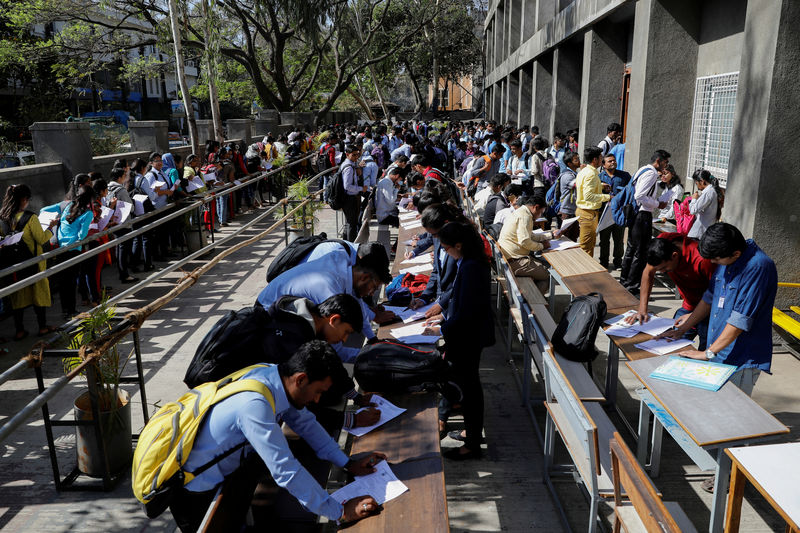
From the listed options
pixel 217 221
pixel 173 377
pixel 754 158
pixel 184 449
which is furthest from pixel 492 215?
pixel 217 221

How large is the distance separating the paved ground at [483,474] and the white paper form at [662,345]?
0.90 metres

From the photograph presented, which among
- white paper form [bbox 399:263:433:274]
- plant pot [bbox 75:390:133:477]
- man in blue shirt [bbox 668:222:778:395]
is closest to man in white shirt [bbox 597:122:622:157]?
white paper form [bbox 399:263:433:274]

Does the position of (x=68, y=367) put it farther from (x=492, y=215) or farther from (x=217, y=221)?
(x=217, y=221)

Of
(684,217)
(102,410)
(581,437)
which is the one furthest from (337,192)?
(581,437)

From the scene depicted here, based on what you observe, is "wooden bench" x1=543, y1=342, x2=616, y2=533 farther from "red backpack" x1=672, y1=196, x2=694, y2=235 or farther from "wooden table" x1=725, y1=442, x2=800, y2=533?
"red backpack" x1=672, y1=196, x2=694, y2=235

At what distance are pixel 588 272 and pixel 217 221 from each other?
33.4ft

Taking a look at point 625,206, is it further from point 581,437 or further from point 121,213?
point 121,213

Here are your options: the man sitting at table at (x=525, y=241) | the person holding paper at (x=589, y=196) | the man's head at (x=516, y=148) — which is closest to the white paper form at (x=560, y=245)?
the man sitting at table at (x=525, y=241)

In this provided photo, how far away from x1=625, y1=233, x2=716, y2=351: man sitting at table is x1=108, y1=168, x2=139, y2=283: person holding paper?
7.39 metres

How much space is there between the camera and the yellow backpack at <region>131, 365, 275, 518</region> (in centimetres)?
296

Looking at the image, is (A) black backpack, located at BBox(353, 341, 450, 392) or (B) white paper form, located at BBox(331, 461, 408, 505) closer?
(B) white paper form, located at BBox(331, 461, 408, 505)

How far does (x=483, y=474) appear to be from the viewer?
4.75 metres

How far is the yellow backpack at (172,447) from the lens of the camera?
296 centimetres

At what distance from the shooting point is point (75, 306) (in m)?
8.38
